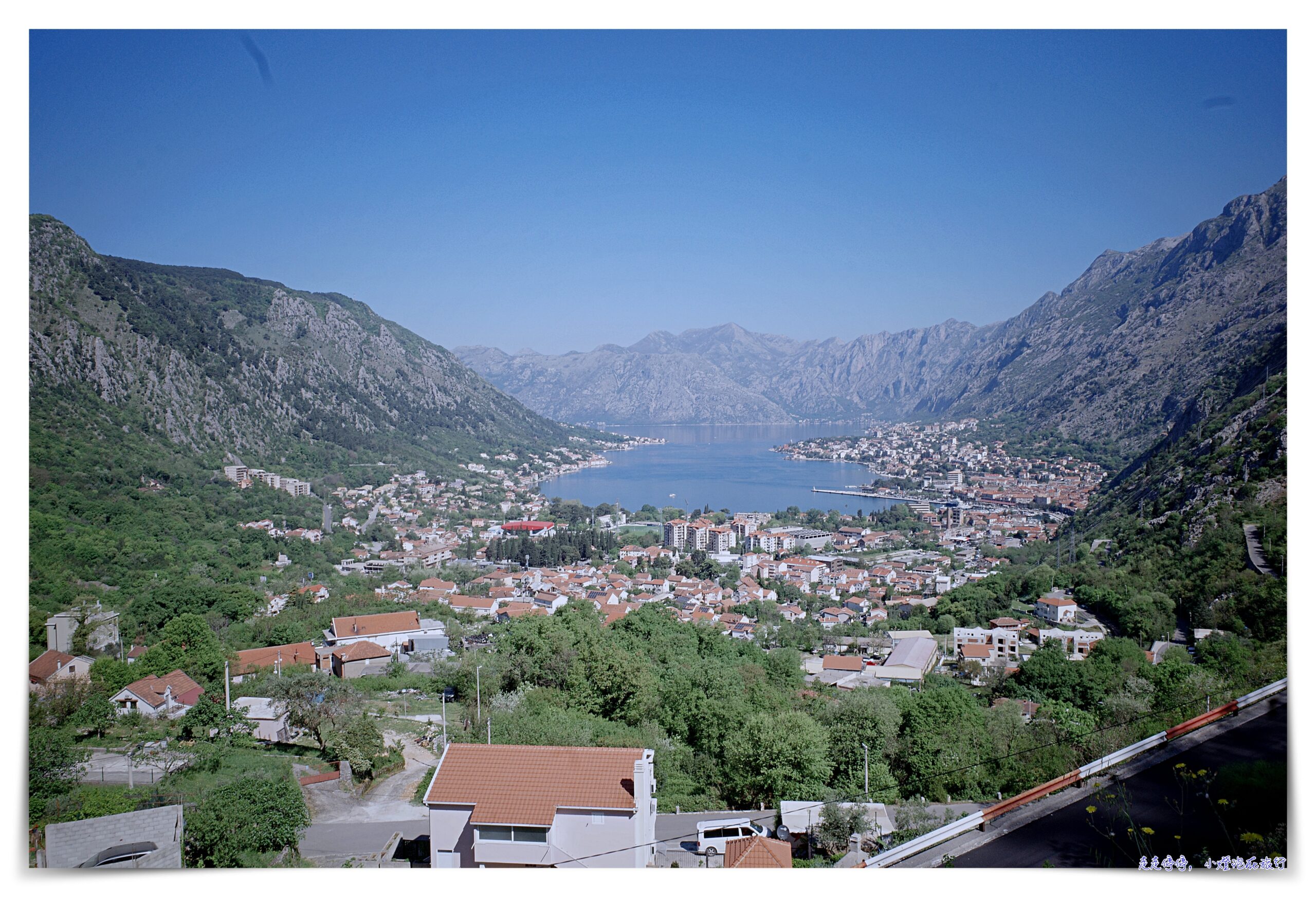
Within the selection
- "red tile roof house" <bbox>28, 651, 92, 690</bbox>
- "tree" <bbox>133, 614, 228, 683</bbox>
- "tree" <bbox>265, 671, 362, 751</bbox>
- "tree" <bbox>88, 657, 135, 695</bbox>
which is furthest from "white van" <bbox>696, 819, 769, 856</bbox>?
"tree" <bbox>133, 614, 228, 683</bbox>

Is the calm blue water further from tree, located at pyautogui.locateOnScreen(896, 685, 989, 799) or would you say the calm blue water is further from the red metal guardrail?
the red metal guardrail

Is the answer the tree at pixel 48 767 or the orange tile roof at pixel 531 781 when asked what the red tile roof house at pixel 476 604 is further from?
the orange tile roof at pixel 531 781

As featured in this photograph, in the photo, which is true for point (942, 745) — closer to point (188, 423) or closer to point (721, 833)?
point (721, 833)

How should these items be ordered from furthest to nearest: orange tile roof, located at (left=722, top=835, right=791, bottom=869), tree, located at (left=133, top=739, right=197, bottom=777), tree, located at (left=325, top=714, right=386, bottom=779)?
tree, located at (left=325, top=714, right=386, bottom=779) < tree, located at (left=133, top=739, right=197, bottom=777) < orange tile roof, located at (left=722, top=835, right=791, bottom=869)

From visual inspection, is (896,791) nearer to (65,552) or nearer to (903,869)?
(903,869)

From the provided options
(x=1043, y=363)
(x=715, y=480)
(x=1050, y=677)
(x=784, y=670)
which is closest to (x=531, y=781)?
(x=784, y=670)

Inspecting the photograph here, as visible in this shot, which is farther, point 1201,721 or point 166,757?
point 166,757

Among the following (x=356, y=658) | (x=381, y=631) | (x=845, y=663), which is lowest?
(x=845, y=663)
